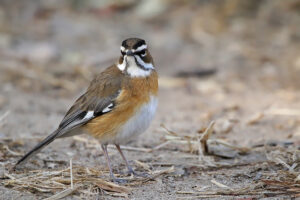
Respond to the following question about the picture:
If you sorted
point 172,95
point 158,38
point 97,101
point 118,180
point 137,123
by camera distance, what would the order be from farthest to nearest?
point 158,38
point 172,95
point 97,101
point 137,123
point 118,180

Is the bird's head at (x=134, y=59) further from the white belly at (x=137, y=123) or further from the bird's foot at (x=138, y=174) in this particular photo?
the bird's foot at (x=138, y=174)

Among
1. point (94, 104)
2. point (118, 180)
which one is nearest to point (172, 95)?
point (94, 104)

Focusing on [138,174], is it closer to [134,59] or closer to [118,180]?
[118,180]

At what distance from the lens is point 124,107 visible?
6.11 m

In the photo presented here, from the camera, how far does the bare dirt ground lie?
18.9 ft

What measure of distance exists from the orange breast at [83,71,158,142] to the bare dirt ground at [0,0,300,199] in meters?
0.46

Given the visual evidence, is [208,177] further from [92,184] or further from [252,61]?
[252,61]

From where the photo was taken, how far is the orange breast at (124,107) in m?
6.11

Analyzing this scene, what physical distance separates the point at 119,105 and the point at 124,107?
6cm

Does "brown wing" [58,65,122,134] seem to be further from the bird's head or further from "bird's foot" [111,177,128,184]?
"bird's foot" [111,177,128,184]

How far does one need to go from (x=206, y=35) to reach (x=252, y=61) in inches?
57.3

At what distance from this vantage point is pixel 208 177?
19.8 ft

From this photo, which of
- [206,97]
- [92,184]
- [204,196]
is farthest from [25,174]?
[206,97]

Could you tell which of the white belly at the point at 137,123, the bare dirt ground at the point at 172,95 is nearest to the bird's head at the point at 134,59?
the white belly at the point at 137,123
